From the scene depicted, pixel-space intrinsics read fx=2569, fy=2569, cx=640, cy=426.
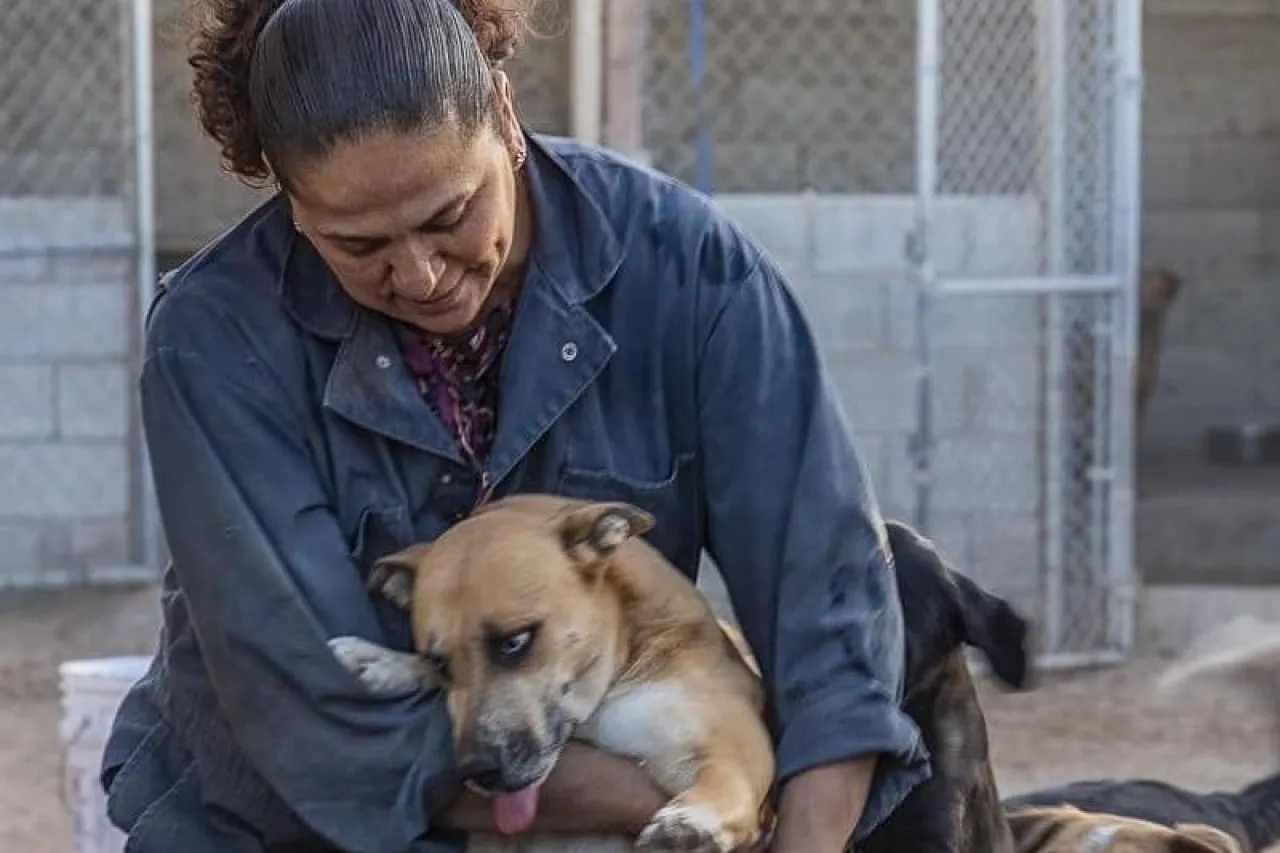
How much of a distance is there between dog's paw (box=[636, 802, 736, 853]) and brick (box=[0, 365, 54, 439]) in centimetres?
585

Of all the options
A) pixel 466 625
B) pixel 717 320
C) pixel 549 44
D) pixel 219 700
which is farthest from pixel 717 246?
pixel 549 44

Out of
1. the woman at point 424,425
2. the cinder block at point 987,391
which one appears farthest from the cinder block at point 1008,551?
the woman at point 424,425

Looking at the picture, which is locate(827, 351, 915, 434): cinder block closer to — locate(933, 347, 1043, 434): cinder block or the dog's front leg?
locate(933, 347, 1043, 434): cinder block

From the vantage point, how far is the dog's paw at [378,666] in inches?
105

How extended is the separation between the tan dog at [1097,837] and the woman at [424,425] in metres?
0.92

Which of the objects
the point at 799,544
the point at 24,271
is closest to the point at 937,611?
the point at 799,544

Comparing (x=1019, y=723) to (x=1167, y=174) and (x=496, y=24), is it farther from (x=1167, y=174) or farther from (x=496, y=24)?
(x=496, y=24)

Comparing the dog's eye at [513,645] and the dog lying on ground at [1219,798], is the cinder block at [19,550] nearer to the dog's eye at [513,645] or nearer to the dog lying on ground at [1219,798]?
the dog lying on ground at [1219,798]

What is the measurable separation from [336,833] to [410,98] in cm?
A: 76

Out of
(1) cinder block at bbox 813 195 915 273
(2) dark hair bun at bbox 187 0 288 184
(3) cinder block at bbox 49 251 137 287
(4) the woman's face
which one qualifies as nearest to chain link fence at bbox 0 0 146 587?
(3) cinder block at bbox 49 251 137 287

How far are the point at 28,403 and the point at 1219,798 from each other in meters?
4.70

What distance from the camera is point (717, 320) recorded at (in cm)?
279

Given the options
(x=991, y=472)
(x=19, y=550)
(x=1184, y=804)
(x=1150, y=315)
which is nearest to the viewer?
(x=1184, y=804)

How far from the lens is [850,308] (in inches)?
313
